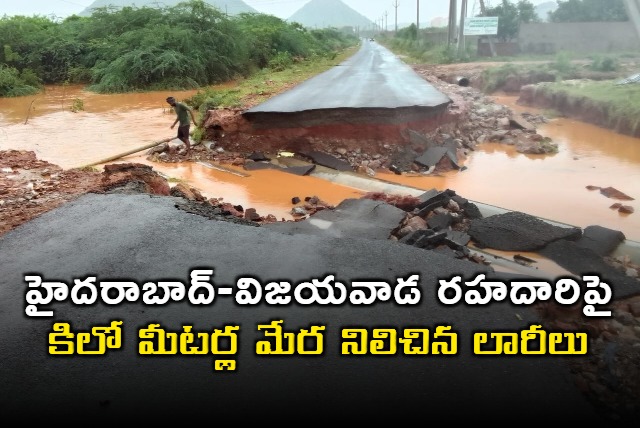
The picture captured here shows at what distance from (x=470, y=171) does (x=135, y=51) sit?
72.0 ft

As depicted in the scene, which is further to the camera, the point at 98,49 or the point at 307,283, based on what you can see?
the point at 98,49

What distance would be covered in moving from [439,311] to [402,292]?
0.43 meters

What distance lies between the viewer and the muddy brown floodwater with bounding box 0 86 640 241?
31.2 feet

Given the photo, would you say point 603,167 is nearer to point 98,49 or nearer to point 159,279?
point 159,279

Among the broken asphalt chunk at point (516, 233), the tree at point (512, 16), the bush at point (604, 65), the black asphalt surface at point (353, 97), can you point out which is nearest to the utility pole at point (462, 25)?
the tree at point (512, 16)

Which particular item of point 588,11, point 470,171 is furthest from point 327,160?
point 588,11

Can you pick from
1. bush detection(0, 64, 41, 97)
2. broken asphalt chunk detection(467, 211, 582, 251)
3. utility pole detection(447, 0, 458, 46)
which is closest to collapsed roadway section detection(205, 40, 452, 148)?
broken asphalt chunk detection(467, 211, 582, 251)

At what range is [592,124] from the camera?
694 inches

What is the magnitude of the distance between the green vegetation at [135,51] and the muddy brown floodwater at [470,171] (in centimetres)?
787

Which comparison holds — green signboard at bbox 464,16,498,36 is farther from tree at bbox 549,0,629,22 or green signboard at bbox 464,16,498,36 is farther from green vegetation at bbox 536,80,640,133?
green vegetation at bbox 536,80,640,133

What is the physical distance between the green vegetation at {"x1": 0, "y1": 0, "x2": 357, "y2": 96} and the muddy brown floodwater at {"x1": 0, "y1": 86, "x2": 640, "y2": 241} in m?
7.87

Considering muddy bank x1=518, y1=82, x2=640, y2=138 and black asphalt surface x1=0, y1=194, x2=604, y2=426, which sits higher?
black asphalt surface x1=0, y1=194, x2=604, y2=426

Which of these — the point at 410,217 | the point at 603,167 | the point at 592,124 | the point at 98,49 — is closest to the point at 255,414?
the point at 410,217

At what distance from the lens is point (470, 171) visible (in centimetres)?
1204
